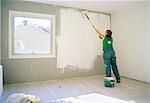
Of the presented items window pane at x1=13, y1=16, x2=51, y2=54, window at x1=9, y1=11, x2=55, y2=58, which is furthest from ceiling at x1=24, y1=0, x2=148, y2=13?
window pane at x1=13, y1=16, x2=51, y2=54

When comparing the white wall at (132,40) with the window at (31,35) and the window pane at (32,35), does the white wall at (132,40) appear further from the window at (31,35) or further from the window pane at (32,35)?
the window pane at (32,35)

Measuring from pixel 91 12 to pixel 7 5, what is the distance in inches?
102

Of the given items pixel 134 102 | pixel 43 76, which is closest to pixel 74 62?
pixel 43 76

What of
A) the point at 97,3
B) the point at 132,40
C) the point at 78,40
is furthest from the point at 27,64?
the point at 132,40

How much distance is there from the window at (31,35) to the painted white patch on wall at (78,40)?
1.02ft

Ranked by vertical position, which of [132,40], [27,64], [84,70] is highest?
[132,40]

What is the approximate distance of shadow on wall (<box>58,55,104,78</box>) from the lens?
4.28 m

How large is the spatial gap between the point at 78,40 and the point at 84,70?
3.37 ft

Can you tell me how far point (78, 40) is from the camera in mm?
4473

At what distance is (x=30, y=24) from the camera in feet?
12.9

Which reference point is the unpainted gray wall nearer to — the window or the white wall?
the window

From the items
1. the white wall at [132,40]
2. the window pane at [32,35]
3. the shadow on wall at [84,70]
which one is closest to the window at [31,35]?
the window pane at [32,35]

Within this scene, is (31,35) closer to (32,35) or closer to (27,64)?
(32,35)

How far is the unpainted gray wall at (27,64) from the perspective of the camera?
11.7 feet
